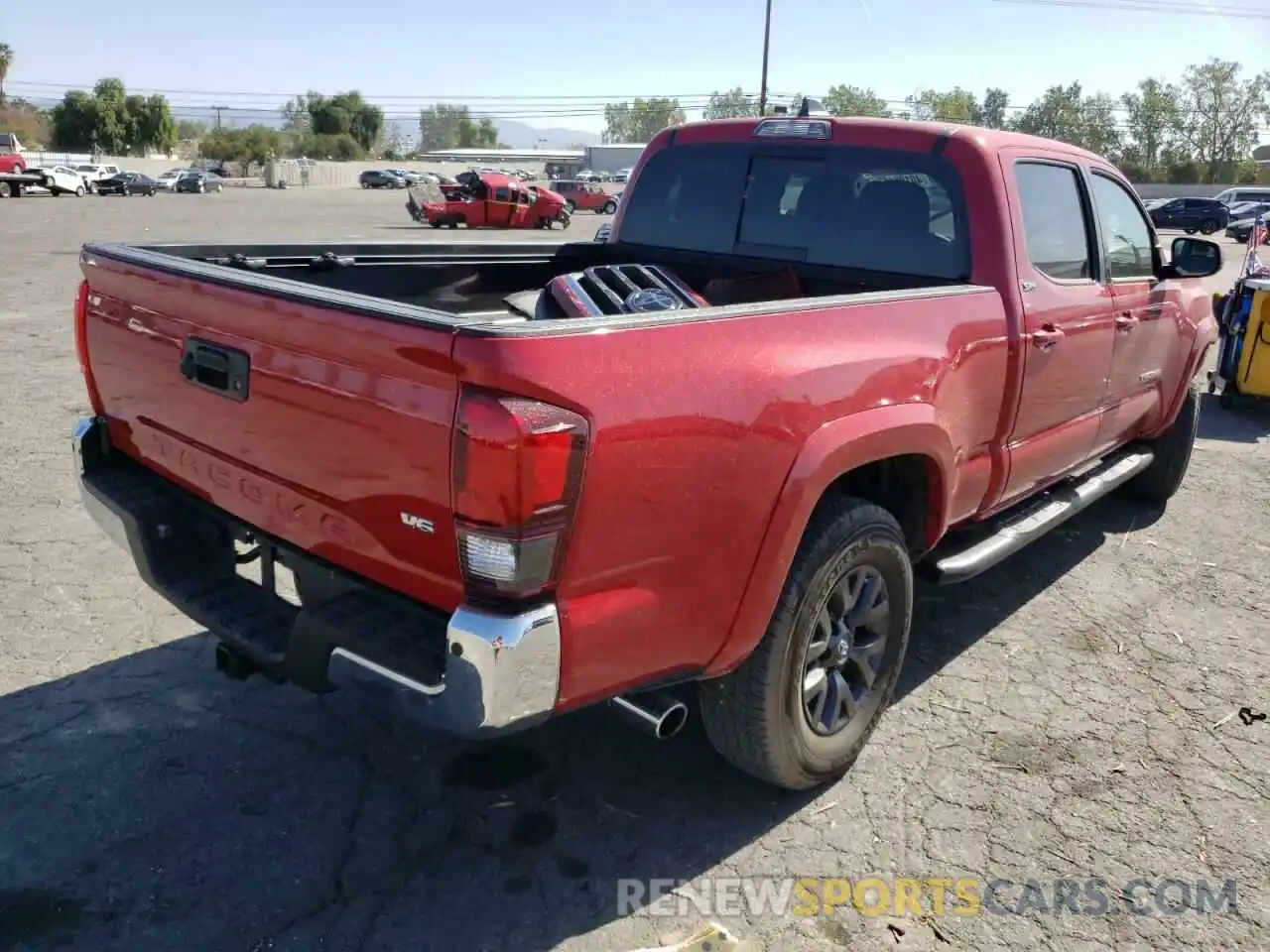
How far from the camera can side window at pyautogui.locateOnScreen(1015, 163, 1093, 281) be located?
12.8 feet

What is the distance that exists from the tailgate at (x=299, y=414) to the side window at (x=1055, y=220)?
262 cm

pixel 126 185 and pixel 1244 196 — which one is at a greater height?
pixel 1244 196

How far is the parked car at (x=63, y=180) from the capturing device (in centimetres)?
4450

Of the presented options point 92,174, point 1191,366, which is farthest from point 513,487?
point 92,174

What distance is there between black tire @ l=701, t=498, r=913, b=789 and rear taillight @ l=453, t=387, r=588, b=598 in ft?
2.93

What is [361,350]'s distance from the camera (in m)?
2.26

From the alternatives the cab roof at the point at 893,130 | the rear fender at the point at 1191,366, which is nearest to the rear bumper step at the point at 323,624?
the cab roof at the point at 893,130

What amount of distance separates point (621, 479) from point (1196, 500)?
18.2ft

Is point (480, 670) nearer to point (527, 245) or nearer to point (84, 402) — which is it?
point (527, 245)

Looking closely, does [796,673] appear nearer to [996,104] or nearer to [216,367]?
[216,367]

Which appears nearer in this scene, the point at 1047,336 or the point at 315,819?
the point at 315,819

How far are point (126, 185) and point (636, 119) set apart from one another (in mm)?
134140

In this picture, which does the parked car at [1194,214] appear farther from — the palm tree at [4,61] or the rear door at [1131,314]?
the palm tree at [4,61]

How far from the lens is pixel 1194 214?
4294 cm
